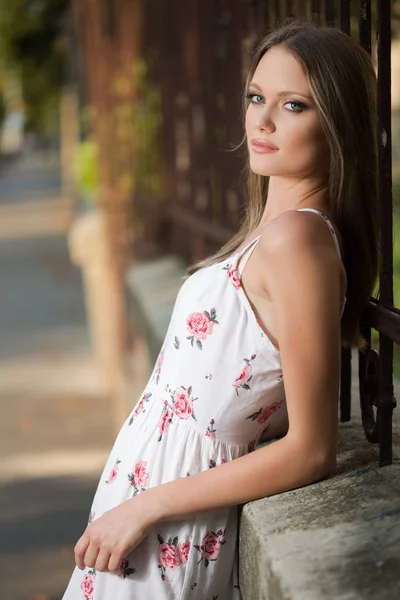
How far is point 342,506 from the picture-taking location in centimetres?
165

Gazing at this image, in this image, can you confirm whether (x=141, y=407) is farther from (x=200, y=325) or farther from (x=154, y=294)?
(x=154, y=294)

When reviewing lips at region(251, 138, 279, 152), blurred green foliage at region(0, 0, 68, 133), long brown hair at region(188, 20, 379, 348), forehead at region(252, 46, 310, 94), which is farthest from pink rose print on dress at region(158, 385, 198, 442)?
blurred green foliage at region(0, 0, 68, 133)

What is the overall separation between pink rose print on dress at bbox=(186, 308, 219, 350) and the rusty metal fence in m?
→ 0.30

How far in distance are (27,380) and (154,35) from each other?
4464 millimetres

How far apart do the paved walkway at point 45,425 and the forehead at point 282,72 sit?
3631mm

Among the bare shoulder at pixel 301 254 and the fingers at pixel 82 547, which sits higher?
the bare shoulder at pixel 301 254

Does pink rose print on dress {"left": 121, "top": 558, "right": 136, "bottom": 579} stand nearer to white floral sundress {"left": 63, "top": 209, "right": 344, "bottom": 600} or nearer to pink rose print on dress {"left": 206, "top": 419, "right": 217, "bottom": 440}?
white floral sundress {"left": 63, "top": 209, "right": 344, "bottom": 600}

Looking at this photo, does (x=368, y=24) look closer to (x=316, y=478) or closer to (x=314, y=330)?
(x=314, y=330)

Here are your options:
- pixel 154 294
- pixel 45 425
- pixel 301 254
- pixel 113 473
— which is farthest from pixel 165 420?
pixel 45 425

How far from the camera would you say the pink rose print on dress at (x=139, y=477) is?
1911 millimetres

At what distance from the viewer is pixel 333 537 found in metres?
1.54

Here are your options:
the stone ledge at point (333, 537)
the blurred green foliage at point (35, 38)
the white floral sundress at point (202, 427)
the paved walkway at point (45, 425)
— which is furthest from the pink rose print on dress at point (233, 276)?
the blurred green foliage at point (35, 38)

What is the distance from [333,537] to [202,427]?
0.41 meters

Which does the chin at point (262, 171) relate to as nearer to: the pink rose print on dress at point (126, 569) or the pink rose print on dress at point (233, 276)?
the pink rose print on dress at point (233, 276)
